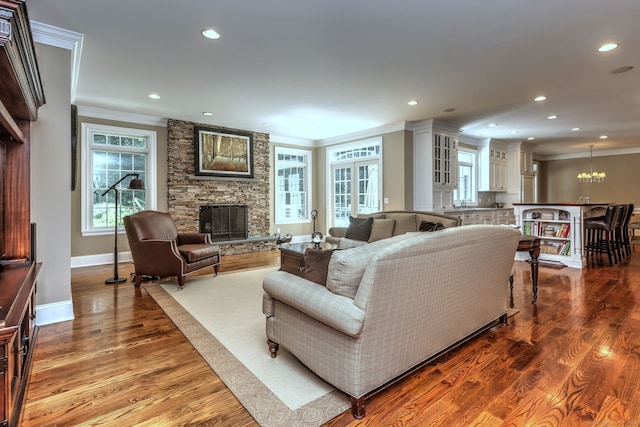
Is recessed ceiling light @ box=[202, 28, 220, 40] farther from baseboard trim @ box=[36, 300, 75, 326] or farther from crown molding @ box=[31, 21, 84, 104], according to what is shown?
baseboard trim @ box=[36, 300, 75, 326]

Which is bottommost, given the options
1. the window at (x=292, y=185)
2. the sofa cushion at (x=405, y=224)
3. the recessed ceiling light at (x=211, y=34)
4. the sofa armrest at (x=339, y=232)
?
the sofa armrest at (x=339, y=232)

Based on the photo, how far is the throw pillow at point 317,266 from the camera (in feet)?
6.21

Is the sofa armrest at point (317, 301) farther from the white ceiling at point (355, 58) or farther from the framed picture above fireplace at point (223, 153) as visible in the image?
the framed picture above fireplace at point (223, 153)

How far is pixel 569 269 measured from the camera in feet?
16.5

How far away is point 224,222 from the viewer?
6828 millimetres

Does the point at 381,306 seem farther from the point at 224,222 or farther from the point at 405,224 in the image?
the point at 224,222

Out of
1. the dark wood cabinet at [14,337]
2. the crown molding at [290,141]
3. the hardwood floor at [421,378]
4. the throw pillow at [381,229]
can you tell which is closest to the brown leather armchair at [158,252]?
the hardwood floor at [421,378]

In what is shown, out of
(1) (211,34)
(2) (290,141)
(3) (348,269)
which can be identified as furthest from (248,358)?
(2) (290,141)

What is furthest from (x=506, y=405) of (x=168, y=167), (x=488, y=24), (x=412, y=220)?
(x=168, y=167)

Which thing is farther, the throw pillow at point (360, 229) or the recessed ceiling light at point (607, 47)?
the throw pillow at point (360, 229)

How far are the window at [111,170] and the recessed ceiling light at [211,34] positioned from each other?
3.62 metres

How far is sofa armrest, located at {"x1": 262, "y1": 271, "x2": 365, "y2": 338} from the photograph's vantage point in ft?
5.10

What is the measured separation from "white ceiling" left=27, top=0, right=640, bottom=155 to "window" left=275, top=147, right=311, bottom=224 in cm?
206

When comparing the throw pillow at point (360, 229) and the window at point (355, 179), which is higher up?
the window at point (355, 179)
